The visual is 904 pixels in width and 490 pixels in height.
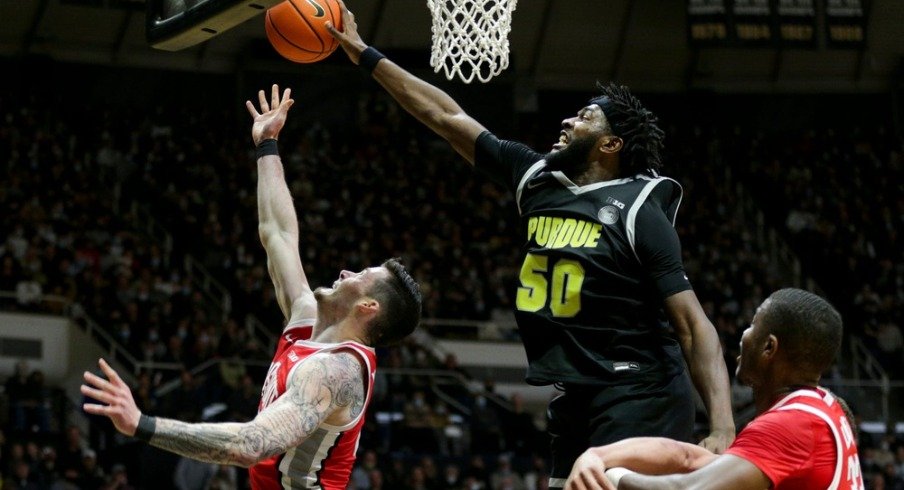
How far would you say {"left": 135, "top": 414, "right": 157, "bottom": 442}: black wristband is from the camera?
3.85m

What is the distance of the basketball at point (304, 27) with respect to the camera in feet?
18.2

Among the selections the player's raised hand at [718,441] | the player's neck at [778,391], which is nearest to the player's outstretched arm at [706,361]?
the player's raised hand at [718,441]

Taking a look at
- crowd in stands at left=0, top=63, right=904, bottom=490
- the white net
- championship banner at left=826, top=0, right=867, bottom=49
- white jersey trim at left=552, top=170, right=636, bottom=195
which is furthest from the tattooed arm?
championship banner at left=826, top=0, right=867, bottom=49

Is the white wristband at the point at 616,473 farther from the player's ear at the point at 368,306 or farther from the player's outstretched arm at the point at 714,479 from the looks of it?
the player's ear at the point at 368,306

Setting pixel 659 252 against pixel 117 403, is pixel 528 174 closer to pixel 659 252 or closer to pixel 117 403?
pixel 659 252

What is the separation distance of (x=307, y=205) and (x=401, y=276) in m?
15.7

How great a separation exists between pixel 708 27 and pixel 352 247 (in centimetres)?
624

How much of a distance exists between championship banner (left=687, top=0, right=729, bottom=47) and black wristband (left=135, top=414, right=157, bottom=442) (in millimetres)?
15892

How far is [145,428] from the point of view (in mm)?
3865

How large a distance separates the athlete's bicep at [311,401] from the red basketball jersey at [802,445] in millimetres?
1528

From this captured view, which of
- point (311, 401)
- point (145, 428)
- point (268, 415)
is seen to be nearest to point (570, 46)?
point (311, 401)

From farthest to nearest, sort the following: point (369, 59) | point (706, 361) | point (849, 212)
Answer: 1. point (849, 212)
2. point (369, 59)
3. point (706, 361)

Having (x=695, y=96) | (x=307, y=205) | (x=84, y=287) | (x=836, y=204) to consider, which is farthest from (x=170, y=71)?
(x=836, y=204)

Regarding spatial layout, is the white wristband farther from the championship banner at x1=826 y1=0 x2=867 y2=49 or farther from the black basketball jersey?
the championship banner at x1=826 y1=0 x2=867 y2=49
